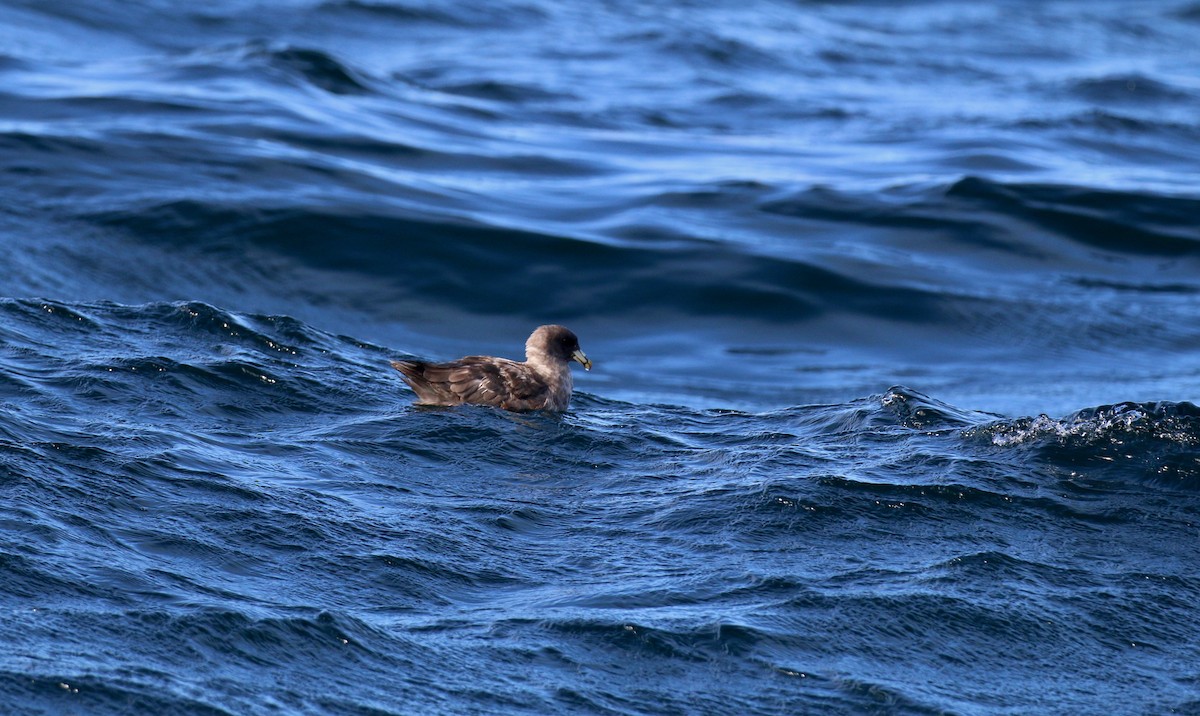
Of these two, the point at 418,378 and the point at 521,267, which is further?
the point at 521,267

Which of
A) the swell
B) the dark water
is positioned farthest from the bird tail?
the swell

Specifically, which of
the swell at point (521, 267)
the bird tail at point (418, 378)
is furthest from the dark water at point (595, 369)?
the bird tail at point (418, 378)

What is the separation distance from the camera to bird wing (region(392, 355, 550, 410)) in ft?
29.5

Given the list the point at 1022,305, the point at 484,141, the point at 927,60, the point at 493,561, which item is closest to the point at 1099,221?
the point at 1022,305

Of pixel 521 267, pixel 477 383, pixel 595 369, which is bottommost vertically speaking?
pixel 595 369

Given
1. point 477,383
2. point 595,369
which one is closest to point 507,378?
point 477,383

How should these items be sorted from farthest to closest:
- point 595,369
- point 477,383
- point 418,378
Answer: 1. point 595,369
2. point 477,383
3. point 418,378

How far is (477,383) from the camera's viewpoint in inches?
361

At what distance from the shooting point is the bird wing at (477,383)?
898 cm

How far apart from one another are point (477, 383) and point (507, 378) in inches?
7.4

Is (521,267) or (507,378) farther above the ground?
(521,267)

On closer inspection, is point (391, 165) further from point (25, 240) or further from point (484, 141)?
point (25, 240)

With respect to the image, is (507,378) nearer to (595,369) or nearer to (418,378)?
(418,378)

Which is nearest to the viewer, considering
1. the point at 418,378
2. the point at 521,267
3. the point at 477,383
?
the point at 418,378
